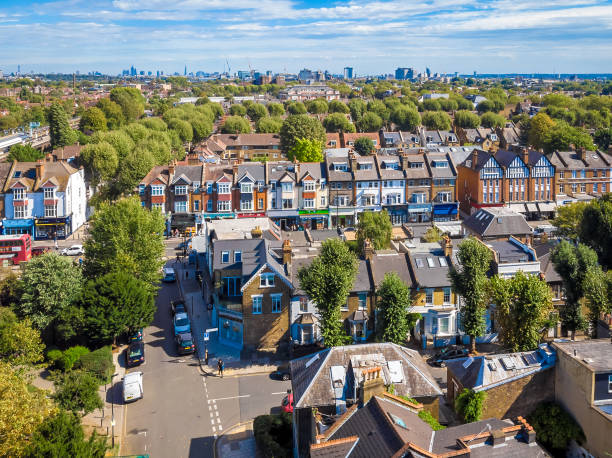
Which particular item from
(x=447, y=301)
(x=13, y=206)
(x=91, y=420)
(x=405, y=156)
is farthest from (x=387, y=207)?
(x=91, y=420)

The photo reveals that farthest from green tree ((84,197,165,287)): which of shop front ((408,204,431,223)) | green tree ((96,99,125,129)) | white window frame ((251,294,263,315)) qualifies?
green tree ((96,99,125,129))

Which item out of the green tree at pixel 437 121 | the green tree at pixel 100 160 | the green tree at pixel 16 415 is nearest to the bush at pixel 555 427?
the green tree at pixel 16 415

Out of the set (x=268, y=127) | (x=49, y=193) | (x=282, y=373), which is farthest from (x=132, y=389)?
(x=268, y=127)

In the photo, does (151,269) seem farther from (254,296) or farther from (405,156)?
(405,156)

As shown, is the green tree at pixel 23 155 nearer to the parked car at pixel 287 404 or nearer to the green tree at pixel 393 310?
the green tree at pixel 393 310

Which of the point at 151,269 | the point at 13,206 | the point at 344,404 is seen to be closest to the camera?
the point at 344,404

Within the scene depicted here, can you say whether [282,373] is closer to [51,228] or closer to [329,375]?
[329,375]

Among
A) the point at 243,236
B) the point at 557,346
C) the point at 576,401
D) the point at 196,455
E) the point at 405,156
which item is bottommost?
the point at 196,455

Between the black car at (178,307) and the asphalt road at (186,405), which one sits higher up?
the black car at (178,307)
